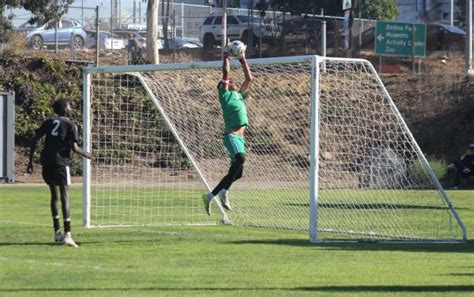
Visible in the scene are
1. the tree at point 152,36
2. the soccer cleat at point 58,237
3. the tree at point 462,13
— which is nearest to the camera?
the soccer cleat at point 58,237

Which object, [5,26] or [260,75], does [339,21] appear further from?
[260,75]

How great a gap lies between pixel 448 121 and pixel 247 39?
545 inches

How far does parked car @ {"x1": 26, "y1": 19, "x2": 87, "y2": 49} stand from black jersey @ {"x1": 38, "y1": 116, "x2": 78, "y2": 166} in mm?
38644

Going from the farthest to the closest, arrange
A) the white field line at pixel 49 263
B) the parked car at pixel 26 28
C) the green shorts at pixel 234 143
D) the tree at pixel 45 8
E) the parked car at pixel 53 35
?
1. the parked car at pixel 26 28
2. the parked car at pixel 53 35
3. the tree at pixel 45 8
4. the green shorts at pixel 234 143
5. the white field line at pixel 49 263

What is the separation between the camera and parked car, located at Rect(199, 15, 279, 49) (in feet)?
183

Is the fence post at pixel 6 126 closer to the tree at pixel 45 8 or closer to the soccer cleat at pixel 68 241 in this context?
the tree at pixel 45 8

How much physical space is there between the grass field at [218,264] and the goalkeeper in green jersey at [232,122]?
31.4 inches

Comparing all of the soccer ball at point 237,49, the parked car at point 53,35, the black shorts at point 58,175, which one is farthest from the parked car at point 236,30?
the black shorts at point 58,175

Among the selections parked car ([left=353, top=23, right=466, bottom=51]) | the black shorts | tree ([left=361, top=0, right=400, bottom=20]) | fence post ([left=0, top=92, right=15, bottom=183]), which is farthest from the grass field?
tree ([left=361, top=0, right=400, bottom=20])

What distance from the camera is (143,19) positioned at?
256ft

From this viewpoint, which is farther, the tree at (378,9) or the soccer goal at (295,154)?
the tree at (378,9)

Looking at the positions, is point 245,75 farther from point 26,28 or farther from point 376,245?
point 26,28

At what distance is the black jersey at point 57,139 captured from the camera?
16.2 m

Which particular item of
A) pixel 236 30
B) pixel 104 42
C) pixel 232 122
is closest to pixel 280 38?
pixel 236 30
